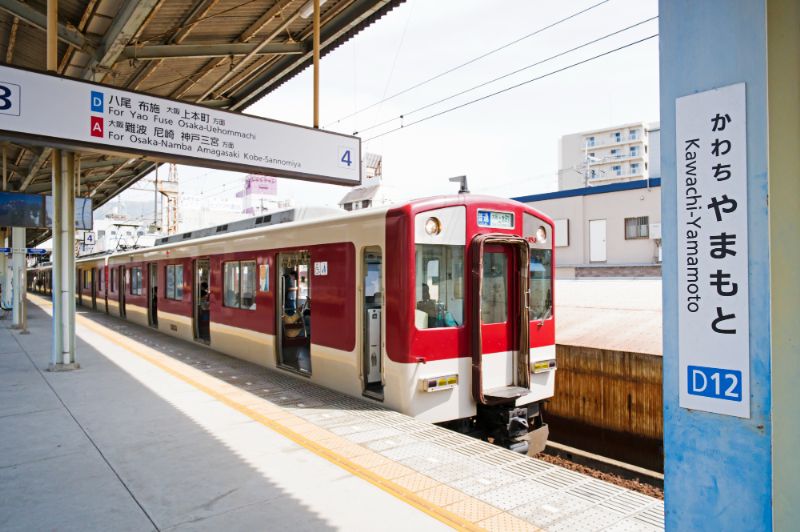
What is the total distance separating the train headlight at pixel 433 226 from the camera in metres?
5.58

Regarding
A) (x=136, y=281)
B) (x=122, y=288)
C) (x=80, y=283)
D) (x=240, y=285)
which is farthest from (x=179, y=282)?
(x=80, y=283)

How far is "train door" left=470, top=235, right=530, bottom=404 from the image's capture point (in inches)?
228

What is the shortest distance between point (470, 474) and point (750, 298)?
2852 mm

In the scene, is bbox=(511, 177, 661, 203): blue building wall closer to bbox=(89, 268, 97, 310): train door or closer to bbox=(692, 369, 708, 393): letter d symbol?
bbox=(692, 369, 708, 393): letter d symbol

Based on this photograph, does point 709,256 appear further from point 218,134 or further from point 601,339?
point 601,339

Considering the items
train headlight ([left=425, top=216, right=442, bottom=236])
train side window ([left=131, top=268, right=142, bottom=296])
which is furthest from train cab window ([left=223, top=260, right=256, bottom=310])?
train side window ([left=131, top=268, right=142, bottom=296])

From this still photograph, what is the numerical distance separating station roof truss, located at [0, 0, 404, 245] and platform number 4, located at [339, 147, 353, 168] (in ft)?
6.13

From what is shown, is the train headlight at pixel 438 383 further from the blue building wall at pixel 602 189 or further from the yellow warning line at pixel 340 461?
the blue building wall at pixel 602 189

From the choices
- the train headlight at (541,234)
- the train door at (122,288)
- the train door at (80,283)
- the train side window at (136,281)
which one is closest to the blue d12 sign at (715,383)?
the train headlight at (541,234)

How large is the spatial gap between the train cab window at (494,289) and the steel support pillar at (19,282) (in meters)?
12.6

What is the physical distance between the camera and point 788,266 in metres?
1.81

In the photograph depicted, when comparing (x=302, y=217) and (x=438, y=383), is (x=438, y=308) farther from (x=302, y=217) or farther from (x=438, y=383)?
(x=302, y=217)

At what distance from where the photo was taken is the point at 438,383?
5.55 m

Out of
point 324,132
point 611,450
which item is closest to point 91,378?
point 324,132
